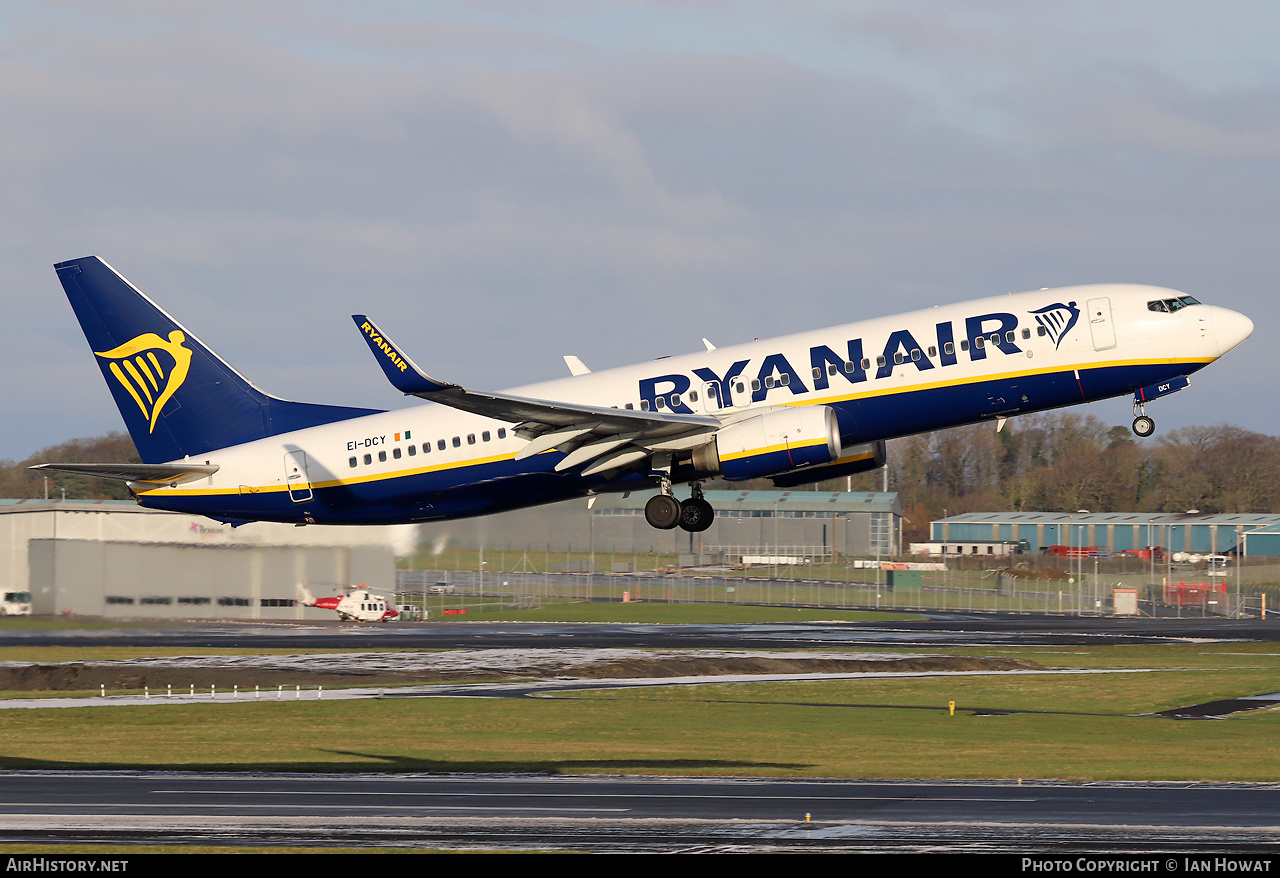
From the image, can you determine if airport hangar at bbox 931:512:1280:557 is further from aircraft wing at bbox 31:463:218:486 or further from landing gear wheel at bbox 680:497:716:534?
aircraft wing at bbox 31:463:218:486

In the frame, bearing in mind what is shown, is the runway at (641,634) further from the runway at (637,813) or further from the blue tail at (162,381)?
the runway at (637,813)

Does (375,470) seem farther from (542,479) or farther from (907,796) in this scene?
(907,796)

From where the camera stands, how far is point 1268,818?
29562 millimetres

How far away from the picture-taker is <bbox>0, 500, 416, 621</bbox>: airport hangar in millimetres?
75188

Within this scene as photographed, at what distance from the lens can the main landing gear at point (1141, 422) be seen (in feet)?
123

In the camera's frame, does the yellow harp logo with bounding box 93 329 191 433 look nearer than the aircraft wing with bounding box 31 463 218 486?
No

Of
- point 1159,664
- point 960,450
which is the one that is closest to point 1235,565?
point 960,450

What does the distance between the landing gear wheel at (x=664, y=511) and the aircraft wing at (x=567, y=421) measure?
1.42 m

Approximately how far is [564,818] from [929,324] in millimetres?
16997

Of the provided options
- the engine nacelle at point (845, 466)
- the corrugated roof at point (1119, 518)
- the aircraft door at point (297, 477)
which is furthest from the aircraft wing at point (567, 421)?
the corrugated roof at point (1119, 518)

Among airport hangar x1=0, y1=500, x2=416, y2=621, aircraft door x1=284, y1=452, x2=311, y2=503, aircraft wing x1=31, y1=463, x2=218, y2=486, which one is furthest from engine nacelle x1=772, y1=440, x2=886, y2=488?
airport hangar x1=0, y1=500, x2=416, y2=621

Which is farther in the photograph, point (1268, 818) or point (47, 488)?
point (47, 488)

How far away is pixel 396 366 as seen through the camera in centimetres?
3516

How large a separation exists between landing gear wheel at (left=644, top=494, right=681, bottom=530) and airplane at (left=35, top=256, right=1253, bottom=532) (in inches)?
2.0
